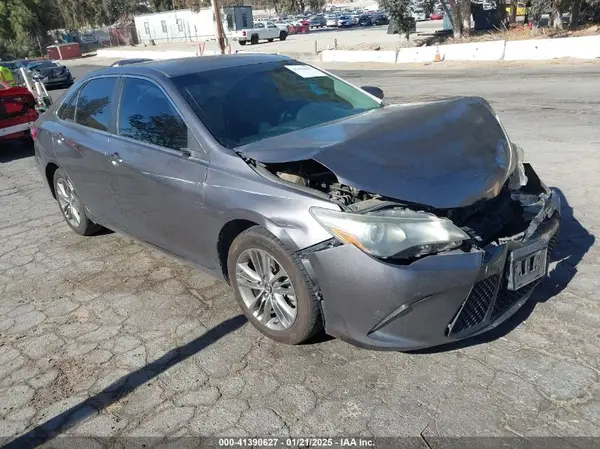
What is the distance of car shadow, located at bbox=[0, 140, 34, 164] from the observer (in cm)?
1025

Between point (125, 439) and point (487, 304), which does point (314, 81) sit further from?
point (125, 439)

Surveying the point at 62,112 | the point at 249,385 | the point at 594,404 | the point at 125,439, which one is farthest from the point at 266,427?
the point at 62,112

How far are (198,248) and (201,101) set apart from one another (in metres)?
1.02

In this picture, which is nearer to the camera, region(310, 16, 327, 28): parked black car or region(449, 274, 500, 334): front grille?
region(449, 274, 500, 334): front grille

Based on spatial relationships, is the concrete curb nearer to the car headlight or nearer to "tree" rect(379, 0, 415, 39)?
"tree" rect(379, 0, 415, 39)

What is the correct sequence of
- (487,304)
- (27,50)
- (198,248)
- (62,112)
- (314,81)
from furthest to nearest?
(27,50) < (62,112) < (314,81) < (198,248) < (487,304)

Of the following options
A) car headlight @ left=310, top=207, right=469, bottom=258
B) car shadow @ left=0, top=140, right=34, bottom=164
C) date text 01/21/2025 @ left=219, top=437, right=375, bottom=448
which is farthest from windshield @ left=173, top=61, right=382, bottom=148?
car shadow @ left=0, top=140, right=34, bottom=164

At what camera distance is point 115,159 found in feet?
13.7

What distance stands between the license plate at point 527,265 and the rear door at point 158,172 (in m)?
1.87

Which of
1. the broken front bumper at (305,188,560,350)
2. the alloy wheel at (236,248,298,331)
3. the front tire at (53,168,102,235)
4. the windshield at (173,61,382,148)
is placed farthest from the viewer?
the front tire at (53,168,102,235)

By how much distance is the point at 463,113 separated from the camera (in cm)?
376

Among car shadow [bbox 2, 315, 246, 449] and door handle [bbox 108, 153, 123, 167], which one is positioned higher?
door handle [bbox 108, 153, 123, 167]

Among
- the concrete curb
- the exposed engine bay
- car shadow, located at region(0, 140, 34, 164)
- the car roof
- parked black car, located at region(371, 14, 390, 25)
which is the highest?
the car roof

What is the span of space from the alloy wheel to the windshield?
0.78 meters
